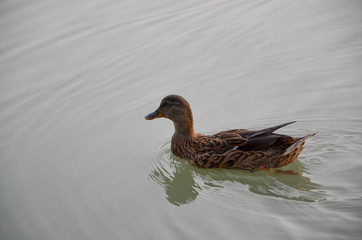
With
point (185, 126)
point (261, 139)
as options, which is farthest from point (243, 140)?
point (185, 126)

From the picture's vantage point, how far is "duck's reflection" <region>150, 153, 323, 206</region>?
19.7ft

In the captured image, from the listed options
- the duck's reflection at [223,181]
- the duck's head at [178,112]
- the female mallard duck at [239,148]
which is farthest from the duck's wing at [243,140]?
the duck's head at [178,112]

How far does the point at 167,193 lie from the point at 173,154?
121 cm

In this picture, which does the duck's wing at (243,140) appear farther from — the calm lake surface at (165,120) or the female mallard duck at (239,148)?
the calm lake surface at (165,120)

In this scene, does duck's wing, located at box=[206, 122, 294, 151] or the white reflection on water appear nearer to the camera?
the white reflection on water

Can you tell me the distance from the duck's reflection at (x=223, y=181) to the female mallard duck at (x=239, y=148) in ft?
0.44

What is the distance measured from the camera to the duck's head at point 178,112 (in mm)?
7383

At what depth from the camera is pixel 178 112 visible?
7426 mm

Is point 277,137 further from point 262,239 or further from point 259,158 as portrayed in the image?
point 262,239

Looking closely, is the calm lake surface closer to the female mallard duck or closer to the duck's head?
the female mallard duck

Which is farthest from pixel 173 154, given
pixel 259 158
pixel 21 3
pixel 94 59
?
pixel 21 3

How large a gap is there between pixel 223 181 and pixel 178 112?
1.46m

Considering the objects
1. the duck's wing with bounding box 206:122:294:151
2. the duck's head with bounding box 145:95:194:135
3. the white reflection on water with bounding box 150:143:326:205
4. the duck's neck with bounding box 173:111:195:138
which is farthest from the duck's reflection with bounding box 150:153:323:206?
the duck's head with bounding box 145:95:194:135

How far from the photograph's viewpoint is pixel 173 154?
7570 millimetres
